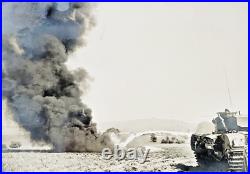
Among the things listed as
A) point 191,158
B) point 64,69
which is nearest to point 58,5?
point 64,69

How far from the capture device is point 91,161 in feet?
41.5

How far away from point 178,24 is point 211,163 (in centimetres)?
371

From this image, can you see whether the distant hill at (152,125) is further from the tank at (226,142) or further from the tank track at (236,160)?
the tank track at (236,160)

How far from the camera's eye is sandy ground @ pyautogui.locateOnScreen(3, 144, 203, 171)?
12500 millimetres

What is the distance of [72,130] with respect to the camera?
43.7 ft

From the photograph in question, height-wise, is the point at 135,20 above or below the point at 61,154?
above

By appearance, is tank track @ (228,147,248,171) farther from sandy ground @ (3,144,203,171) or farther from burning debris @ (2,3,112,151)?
burning debris @ (2,3,112,151)

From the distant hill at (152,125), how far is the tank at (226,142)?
0.35 meters

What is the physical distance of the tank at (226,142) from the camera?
1237 centimetres

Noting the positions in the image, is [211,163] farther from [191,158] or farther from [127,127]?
[127,127]

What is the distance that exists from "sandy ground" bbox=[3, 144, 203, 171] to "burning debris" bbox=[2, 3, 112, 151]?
39 centimetres

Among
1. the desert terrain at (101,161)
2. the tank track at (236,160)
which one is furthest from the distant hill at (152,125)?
the tank track at (236,160)

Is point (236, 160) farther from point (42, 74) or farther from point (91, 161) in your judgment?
point (42, 74)

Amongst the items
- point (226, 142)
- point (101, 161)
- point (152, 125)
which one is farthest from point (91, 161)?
point (226, 142)
